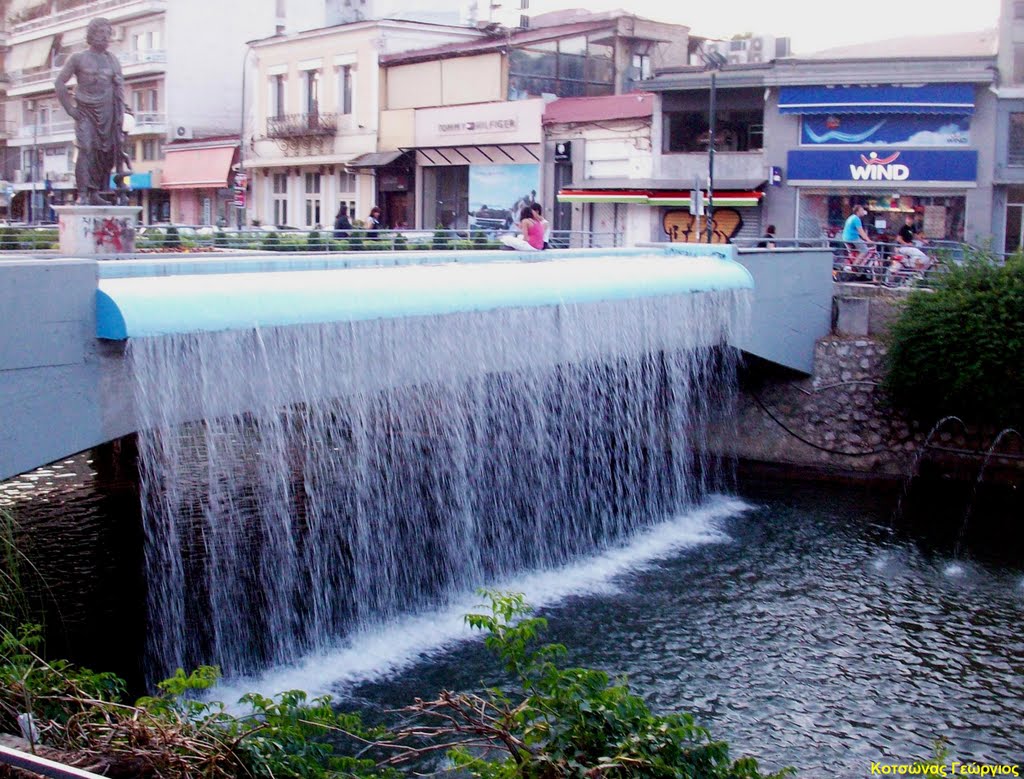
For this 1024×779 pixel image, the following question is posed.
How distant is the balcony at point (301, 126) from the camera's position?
4531 centimetres

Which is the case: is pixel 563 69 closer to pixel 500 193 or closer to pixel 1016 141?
pixel 500 193

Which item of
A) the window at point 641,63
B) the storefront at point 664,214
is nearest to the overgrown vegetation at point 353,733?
the storefront at point 664,214

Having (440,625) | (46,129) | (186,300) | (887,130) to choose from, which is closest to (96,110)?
(186,300)

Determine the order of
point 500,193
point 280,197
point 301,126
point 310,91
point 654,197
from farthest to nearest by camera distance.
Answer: point 280,197 → point 310,91 → point 301,126 → point 500,193 → point 654,197

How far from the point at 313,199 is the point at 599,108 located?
15565 millimetres

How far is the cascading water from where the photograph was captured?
1073cm

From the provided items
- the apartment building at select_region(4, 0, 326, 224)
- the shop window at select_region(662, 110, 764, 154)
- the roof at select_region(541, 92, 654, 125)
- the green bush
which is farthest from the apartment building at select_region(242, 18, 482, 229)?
the green bush

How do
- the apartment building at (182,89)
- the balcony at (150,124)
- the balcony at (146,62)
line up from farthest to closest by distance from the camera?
the balcony at (150,124), the balcony at (146,62), the apartment building at (182,89)

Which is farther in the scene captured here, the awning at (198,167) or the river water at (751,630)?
the awning at (198,167)

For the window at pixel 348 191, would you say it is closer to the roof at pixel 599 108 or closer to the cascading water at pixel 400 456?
the roof at pixel 599 108

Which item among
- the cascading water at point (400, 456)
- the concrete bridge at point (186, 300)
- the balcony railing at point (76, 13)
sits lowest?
the cascading water at point (400, 456)

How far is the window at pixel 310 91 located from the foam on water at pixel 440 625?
1325 inches

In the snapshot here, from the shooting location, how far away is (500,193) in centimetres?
3969

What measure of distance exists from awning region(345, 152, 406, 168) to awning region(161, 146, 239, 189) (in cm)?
815
